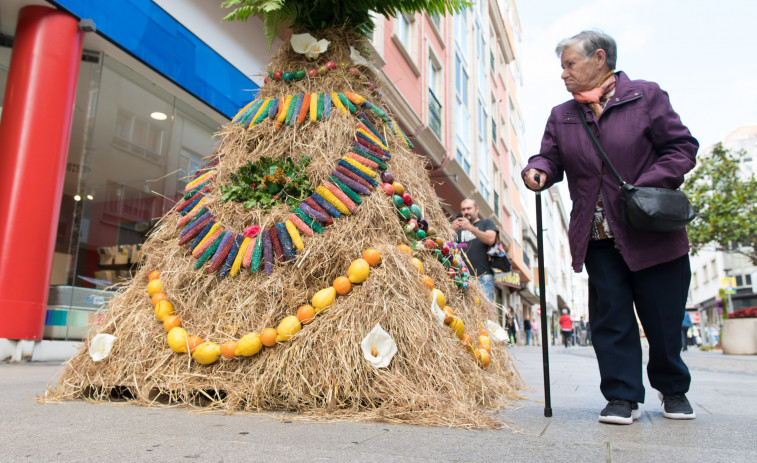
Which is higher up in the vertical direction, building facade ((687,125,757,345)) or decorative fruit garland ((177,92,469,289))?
building facade ((687,125,757,345))

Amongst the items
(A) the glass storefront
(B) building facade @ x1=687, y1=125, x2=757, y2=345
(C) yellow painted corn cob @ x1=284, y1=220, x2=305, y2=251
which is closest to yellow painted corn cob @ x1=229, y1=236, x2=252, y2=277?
(C) yellow painted corn cob @ x1=284, y1=220, x2=305, y2=251

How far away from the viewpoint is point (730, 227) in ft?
54.4

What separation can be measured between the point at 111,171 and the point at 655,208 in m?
6.93

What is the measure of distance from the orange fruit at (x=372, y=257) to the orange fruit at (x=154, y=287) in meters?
1.03

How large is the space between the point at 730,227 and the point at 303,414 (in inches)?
733

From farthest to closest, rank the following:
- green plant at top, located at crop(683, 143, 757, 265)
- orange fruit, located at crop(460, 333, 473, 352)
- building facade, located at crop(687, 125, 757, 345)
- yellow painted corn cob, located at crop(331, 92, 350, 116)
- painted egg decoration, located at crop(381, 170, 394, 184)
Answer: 1. building facade, located at crop(687, 125, 757, 345)
2. green plant at top, located at crop(683, 143, 757, 265)
3. yellow painted corn cob, located at crop(331, 92, 350, 116)
4. painted egg decoration, located at crop(381, 170, 394, 184)
5. orange fruit, located at crop(460, 333, 473, 352)

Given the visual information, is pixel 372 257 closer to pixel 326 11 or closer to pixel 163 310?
pixel 163 310

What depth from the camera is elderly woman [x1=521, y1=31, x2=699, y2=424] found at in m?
2.18

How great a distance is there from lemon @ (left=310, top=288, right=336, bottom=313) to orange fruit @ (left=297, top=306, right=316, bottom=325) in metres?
0.03

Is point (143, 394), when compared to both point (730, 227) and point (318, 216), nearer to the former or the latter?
point (318, 216)

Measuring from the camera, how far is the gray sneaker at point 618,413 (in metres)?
2.07

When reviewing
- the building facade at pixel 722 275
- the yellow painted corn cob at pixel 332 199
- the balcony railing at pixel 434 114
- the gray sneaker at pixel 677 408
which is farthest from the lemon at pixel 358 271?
the building facade at pixel 722 275

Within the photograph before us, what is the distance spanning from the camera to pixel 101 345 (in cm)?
239

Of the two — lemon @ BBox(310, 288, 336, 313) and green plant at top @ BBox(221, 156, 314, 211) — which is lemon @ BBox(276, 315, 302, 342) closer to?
lemon @ BBox(310, 288, 336, 313)
